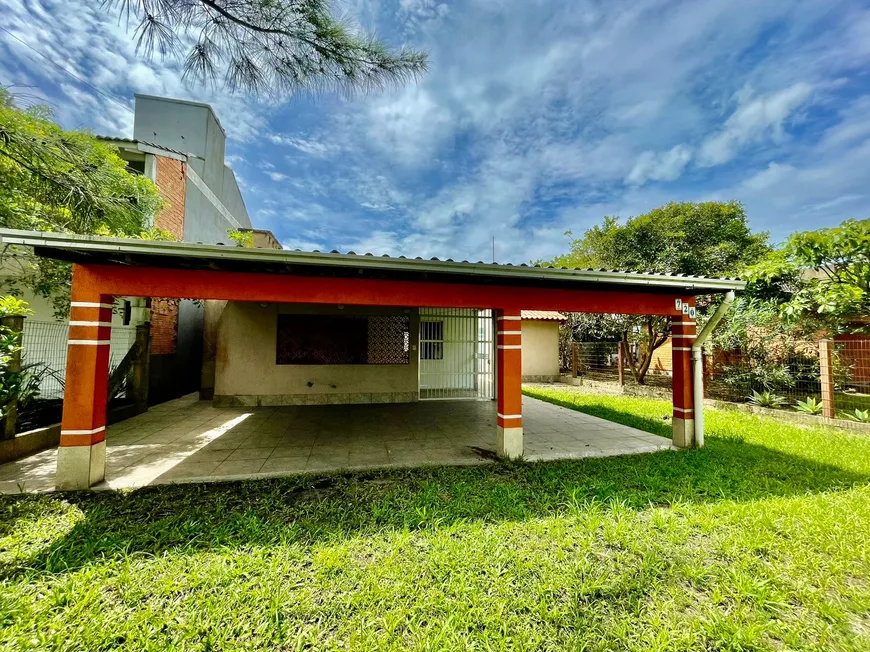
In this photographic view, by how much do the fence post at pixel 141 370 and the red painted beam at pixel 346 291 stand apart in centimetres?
442

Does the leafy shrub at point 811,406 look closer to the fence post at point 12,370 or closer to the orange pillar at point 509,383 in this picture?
the orange pillar at point 509,383

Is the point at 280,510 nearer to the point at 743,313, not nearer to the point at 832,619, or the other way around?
the point at 832,619

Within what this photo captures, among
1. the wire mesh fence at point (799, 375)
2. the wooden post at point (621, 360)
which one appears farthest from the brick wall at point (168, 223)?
the wire mesh fence at point (799, 375)

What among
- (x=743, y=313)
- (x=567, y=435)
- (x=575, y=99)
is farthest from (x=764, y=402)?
(x=575, y=99)

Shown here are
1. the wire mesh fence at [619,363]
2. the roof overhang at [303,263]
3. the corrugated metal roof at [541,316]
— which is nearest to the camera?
the roof overhang at [303,263]

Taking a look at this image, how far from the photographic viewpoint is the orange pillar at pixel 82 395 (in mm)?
3645

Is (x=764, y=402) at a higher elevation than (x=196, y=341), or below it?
below

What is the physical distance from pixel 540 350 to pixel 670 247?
5.63 metres

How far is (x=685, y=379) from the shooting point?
5.40 m

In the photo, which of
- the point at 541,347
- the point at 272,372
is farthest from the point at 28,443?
the point at 541,347

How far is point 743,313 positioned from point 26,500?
Result: 1250cm

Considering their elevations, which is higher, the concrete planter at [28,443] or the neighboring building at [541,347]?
the neighboring building at [541,347]

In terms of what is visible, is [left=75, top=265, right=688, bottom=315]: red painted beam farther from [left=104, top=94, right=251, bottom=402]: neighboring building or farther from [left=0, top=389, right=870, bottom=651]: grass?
[left=104, top=94, right=251, bottom=402]: neighboring building

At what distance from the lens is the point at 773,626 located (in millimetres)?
2117
